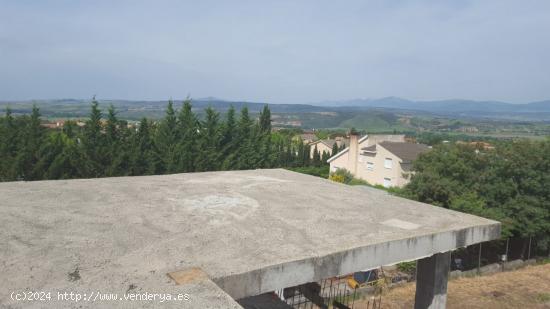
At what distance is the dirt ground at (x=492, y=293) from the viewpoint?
1507cm

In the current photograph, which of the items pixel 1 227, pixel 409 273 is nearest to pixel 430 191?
pixel 409 273

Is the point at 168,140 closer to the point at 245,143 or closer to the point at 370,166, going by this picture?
the point at 245,143

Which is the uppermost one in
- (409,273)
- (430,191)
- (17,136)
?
(17,136)

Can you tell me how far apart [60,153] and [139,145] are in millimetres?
5400

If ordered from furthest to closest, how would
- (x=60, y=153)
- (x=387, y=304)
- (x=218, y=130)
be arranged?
(x=218, y=130) → (x=60, y=153) → (x=387, y=304)

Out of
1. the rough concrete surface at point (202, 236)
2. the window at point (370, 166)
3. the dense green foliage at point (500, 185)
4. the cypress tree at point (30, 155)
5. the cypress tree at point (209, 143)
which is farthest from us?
the window at point (370, 166)

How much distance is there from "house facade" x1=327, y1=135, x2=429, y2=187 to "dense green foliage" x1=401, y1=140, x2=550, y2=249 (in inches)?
567

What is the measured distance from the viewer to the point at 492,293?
1634 cm

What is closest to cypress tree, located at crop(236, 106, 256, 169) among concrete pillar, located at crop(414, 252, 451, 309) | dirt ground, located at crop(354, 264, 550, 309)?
dirt ground, located at crop(354, 264, 550, 309)

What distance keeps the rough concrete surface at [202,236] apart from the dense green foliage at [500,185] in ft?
50.7

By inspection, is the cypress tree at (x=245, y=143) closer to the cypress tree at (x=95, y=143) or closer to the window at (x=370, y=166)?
the cypress tree at (x=95, y=143)

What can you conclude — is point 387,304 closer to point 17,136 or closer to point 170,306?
point 170,306

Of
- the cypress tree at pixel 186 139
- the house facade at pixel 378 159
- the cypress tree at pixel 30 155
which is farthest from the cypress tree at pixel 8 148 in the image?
the house facade at pixel 378 159

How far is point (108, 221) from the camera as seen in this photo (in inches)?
226
